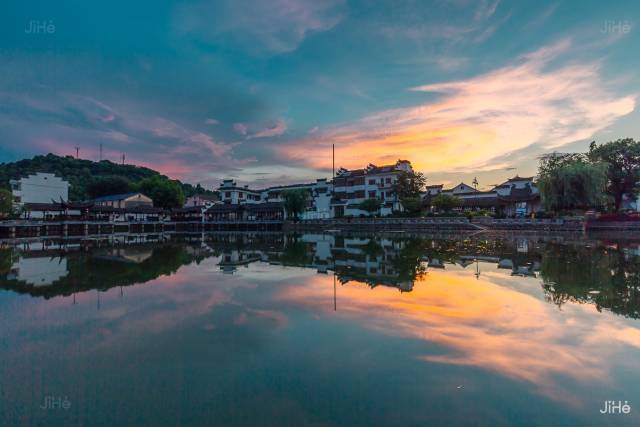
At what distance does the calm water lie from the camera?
413 cm

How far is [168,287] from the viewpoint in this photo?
1155cm

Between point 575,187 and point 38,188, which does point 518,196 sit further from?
point 38,188

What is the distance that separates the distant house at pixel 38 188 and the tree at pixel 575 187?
60.3 metres

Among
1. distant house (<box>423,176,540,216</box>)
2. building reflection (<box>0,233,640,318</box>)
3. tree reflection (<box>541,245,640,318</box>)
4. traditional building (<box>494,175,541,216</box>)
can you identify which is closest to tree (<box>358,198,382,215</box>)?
distant house (<box>423,176,540,216</box>)

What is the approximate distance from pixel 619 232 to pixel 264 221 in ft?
141

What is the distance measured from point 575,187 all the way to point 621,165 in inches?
332

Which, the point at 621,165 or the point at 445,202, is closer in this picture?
the point at 621,165

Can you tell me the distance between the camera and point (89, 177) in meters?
82.1

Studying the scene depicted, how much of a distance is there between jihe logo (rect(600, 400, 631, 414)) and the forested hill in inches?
2653

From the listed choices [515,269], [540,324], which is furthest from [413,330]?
[515,269]

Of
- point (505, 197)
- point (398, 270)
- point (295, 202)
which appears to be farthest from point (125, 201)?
point (505, 197)

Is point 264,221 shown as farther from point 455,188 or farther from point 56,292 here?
point 56,292

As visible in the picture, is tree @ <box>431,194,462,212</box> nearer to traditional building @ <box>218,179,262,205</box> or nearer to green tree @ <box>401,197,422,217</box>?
green tree @ <box>401,197,422,217</box>

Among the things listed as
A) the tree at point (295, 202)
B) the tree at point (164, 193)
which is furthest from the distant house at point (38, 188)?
the tree at point (295, 202)
